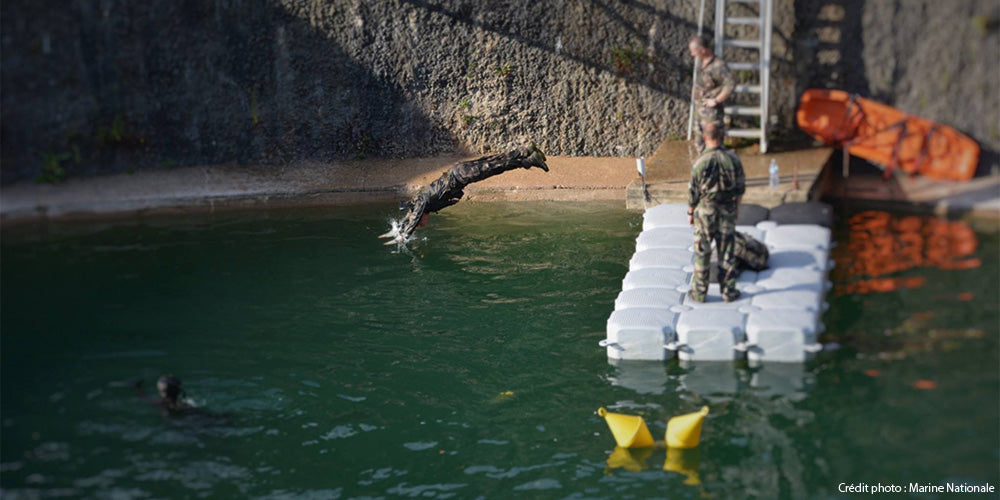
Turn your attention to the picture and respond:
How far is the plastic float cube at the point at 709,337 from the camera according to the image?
33.3ft

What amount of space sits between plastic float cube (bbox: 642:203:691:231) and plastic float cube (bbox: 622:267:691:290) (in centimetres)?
132

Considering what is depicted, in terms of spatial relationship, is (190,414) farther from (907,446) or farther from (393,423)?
(907,446)

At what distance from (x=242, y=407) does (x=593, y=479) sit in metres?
3.53

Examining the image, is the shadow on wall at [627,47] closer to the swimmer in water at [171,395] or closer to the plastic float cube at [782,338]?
the plastic float cube at [782,338]

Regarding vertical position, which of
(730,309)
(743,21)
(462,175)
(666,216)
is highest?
(743,21)

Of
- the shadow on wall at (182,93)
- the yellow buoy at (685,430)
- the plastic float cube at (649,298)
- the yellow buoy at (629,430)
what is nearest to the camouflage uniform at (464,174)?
the plastic float cube at (649,298)

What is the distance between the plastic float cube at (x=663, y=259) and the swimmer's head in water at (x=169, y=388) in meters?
5.16

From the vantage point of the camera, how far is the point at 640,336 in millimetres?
10289

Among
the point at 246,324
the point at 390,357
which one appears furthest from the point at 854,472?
the point at 246,324

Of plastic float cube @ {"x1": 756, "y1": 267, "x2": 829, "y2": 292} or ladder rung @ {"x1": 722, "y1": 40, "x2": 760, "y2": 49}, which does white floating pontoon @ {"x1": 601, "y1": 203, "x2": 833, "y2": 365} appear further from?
→ ladder rung @ {"x1": 722, "y1": 40, "x2": 760, "y2": 49}

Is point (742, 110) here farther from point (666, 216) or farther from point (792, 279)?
point (792, 279)

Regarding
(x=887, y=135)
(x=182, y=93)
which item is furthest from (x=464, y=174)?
(x=887, y=135)

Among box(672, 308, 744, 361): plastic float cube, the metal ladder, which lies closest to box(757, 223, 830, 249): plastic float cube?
box(672, 308, 744, 361): plastic float cube

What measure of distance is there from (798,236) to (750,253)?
3.63 feet
